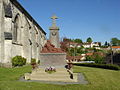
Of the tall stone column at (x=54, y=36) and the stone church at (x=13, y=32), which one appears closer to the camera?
the tall stone column at (x=54, y=36)

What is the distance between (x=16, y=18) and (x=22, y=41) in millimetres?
3957

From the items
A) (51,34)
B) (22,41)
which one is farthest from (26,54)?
(51,34)

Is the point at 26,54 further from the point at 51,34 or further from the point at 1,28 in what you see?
the point at 51,34

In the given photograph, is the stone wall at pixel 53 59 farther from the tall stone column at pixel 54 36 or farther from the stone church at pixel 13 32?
the stone church at pixel 13 32

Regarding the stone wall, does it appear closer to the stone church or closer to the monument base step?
the monument base step

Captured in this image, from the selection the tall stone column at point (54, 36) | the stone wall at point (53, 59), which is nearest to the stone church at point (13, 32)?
the tall stone column at point (54, 36)

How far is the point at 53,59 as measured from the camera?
16484mm

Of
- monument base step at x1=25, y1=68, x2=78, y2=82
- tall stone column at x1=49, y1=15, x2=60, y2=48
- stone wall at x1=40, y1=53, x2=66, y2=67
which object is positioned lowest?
monument base step at x1=25, y1=68, x2=78, y2=82

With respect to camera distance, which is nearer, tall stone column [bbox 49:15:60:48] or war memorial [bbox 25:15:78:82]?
war memorial [bbox 25:15:78:82]

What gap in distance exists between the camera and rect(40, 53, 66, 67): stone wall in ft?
53.9

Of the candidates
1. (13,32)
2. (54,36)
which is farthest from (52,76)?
Answer: (13,32)

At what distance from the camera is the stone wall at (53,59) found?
53.9ft

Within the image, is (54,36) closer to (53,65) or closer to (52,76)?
(53,65)

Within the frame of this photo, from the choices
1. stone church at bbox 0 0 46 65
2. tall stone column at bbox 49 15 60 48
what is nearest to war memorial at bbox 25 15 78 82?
tall stone column at bbox 49 15 60 48
